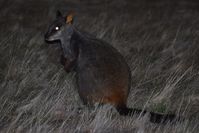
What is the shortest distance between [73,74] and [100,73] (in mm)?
1376

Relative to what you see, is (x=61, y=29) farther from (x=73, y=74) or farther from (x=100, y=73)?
(x=100, y=73)

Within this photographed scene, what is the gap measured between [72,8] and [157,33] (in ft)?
14.3

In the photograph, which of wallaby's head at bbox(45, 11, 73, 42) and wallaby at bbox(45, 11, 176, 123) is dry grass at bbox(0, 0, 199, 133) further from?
wallaby's head at bbox(45, 11, 73, 42)

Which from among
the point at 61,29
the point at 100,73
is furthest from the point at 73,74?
the point at 100,73

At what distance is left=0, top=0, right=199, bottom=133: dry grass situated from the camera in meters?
7.22

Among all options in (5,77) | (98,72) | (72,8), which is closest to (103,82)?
(98,72)

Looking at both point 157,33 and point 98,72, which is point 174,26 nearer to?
point 157,33

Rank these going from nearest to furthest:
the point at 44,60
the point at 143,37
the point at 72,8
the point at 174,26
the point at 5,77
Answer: the point at 5,77
the point at 44,60
the point at 143,37
the point at 174,26
the point at 72,8

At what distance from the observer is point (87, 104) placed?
804 cm

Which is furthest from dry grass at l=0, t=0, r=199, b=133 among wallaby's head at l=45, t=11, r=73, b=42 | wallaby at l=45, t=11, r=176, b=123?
wallaby's head at l=45, t=11, r=73, b=42

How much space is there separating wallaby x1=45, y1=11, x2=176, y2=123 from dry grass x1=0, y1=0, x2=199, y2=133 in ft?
0.46

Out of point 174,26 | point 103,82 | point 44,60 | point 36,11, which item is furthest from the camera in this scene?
point 36,11

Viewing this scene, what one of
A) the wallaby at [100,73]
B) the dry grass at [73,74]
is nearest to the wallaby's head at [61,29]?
the wallaby at [100,73]

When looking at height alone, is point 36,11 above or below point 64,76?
below
